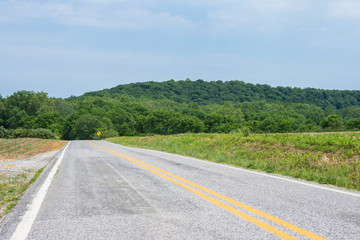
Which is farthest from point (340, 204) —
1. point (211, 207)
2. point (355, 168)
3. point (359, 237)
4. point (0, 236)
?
point (0, 236)

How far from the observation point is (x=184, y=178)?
7777mm

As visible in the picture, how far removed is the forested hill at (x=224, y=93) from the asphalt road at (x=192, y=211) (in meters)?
168

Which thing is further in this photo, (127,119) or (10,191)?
(127,119)

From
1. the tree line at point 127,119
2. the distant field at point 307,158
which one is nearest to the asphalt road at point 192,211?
the distant field at point 307,158

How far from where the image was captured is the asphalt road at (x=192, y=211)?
361 centimetres

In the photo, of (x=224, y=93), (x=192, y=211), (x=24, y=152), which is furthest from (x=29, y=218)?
(x=224, y=93)

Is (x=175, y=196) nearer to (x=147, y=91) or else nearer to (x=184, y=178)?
(x=184, y=178)

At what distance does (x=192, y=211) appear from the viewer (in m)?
4.56

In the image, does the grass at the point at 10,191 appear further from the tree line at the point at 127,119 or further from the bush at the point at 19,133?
the tree line at the point at 127,119

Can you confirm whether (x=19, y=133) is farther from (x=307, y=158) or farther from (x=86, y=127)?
(x=307, y=158)

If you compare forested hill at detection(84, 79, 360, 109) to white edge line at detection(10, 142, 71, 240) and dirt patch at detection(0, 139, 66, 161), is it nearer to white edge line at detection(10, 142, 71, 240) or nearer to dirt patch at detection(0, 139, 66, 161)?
dirt patch at detection(0, 139, 66, 161)

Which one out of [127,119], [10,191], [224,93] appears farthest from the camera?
[224,93]

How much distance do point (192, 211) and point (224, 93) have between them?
185803mm

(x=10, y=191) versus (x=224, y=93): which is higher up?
(x=224, y=93)
